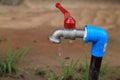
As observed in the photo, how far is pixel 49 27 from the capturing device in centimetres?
526

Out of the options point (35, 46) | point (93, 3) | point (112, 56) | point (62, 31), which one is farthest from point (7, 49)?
point (93, 3)

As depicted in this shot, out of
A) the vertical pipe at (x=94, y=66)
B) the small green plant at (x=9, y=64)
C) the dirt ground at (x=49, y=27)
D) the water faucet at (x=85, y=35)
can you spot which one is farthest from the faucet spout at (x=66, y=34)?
the dirt ground at (x=49, y=27)

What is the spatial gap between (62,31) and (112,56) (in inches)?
67.9

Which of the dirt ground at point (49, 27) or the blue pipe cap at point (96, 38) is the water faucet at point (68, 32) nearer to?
the blue pipe cap at point (96, 38)

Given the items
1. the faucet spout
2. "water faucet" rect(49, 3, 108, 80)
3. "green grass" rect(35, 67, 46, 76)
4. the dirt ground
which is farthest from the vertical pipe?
the dirt ground

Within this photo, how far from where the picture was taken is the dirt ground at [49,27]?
4.10 meters

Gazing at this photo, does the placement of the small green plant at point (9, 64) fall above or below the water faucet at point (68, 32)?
below

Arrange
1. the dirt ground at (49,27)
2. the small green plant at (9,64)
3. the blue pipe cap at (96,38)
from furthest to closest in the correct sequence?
1. the dirt ground at (49,27)
2. the small green plant at (9,64)
3. the blue pipe cap at (96,38)

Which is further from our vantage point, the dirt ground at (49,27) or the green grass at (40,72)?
the dirt ground at (49,27)

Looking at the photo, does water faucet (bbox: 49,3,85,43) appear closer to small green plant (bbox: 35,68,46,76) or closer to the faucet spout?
the faucet spout

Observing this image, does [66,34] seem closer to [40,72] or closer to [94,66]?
[94,66]

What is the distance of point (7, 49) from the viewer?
419cm

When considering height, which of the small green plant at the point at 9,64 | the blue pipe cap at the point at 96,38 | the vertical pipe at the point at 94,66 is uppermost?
the blue pipe cap at the point at 96,38

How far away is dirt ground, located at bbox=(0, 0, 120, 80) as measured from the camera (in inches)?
161
